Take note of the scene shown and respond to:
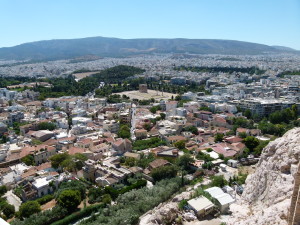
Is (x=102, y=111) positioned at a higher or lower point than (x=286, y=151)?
lower

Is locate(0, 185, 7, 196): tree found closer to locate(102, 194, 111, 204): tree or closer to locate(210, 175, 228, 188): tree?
locate(102, 194, 111, 204): tree

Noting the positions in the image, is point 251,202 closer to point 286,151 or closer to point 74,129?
point 286,151

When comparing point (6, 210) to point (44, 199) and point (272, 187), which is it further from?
point (272, 187)

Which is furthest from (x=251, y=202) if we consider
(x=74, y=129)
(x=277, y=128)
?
(x=74, y=129)

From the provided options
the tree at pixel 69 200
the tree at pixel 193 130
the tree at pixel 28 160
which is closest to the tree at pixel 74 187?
the tree at pixel 69 200

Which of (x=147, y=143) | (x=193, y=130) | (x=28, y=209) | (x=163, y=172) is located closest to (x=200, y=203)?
(x=163, y=172)
